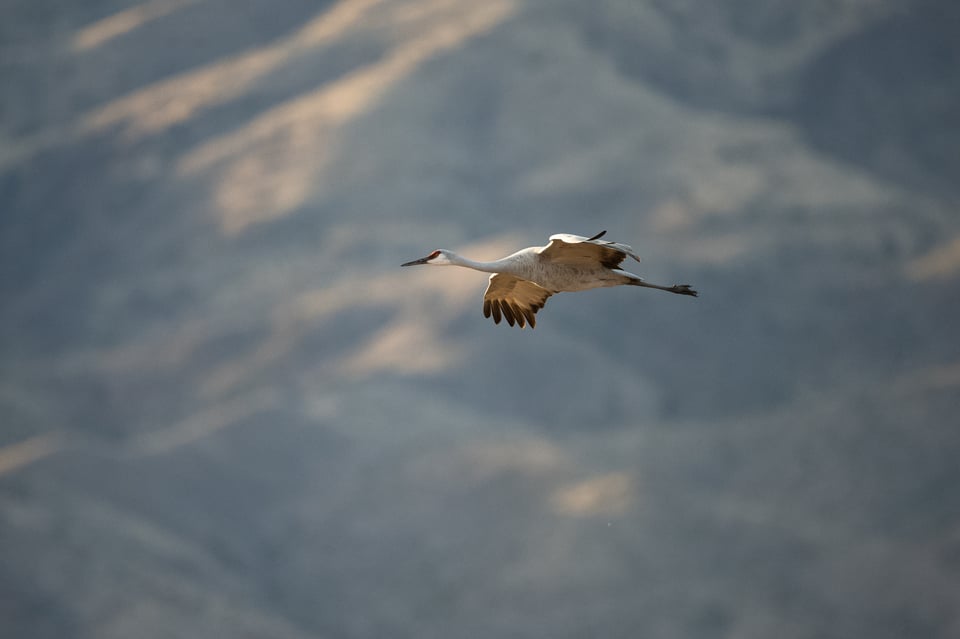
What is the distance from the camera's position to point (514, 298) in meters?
41.0

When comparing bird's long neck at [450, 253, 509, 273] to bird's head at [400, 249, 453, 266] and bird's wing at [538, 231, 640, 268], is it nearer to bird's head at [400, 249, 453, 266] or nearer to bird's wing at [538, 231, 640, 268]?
bird's head at [400, 249, 453, 266]

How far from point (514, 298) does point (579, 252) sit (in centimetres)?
540

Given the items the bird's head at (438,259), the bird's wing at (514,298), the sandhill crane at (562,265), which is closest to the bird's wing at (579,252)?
the sandhill crane at (562,265)

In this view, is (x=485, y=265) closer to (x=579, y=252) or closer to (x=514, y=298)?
(x=579, y=252)

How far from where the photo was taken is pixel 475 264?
124 ft

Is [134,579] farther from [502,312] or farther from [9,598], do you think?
[502,312]

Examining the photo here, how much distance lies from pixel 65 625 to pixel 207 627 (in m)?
18.1

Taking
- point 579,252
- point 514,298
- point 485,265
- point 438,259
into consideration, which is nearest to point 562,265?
point 579,252

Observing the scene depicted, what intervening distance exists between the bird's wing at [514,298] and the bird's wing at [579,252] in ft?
11.9

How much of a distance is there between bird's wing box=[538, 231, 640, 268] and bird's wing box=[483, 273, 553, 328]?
3626 millimetres

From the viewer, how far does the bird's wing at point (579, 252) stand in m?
34.0

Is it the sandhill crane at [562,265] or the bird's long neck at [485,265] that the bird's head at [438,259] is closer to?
the sandhill crane at [562,265]

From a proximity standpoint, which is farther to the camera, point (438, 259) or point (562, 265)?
point (438, 259)

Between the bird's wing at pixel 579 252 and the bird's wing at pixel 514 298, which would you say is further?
the bird's wing at pixel 514 298
